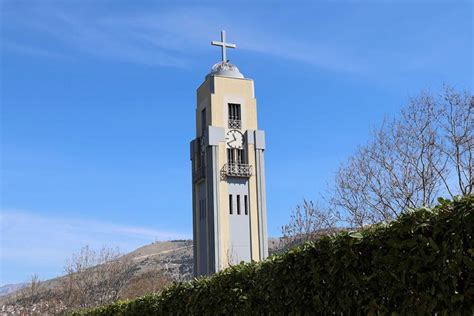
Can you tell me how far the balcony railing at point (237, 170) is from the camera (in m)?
44.5

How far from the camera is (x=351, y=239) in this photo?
6.13 m

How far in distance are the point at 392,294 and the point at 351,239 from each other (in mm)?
738

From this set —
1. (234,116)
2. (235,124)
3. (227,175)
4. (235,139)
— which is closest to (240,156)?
(235,139)

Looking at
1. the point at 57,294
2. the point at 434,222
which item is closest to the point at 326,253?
the point at 434,222

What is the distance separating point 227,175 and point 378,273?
38.8 metres

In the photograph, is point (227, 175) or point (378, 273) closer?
point (378, 273)

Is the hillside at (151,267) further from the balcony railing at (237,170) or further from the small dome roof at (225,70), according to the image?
the small dome roof at (225,70)

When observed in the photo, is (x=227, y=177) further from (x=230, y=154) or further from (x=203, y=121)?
(x=203, y=121)

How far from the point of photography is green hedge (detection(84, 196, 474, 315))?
5.00 m

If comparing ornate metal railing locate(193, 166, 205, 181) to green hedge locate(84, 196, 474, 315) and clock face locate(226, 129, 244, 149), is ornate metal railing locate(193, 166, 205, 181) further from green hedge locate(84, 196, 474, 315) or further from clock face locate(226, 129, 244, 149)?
green hedge locate(84, 196, 474, 315)

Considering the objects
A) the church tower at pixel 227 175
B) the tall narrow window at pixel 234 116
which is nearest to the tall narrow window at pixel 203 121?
the church tower at pixel 227 175

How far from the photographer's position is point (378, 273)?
5703mm

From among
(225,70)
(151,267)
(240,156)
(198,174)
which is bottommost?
(198,174)

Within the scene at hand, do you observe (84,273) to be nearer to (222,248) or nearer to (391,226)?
(222,248)
